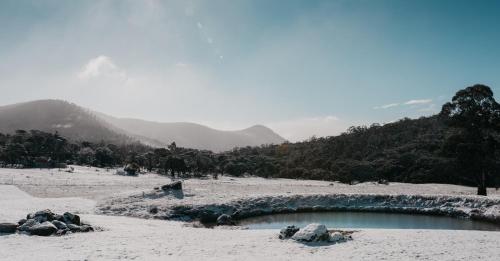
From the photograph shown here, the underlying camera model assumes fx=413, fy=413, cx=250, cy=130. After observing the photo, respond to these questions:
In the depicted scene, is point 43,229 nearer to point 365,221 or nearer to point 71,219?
point 71,219

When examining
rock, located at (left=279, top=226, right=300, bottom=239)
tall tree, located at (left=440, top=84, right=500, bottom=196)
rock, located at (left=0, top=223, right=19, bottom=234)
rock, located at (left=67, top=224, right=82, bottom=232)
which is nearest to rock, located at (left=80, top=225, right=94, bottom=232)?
rock, located at (left=67, top=224, right=82, bottom=232)

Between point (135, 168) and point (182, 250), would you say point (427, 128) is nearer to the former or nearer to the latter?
point (135, 168)

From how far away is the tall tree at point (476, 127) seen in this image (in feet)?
157

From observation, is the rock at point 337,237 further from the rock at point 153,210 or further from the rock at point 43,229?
the rock at point 153,210

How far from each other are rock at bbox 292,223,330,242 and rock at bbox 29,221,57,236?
46.1ft

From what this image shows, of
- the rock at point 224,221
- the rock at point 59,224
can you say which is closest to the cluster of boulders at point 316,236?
the rock at point 224,221

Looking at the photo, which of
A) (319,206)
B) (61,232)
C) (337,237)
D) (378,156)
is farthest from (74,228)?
(378,156)

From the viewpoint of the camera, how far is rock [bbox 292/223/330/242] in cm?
2209

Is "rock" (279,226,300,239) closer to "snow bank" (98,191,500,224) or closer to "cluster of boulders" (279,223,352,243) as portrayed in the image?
"cluster of boulders" (279,223,352,243)

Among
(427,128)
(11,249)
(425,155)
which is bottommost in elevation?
(11,249)

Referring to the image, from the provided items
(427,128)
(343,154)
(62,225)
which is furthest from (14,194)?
(427,128)

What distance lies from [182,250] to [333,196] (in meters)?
28.2

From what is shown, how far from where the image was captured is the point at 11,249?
796 inches

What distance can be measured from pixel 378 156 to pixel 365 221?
74.1 meters
